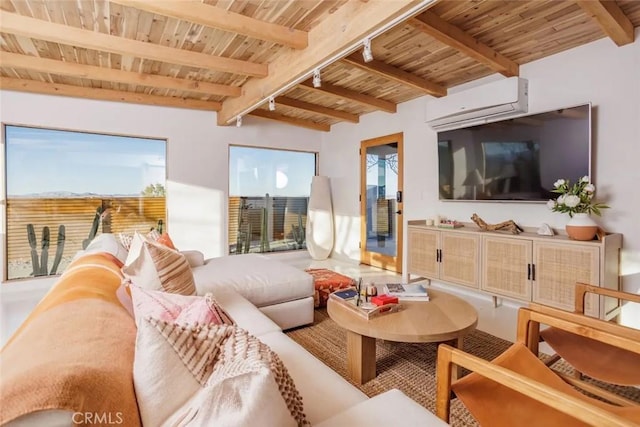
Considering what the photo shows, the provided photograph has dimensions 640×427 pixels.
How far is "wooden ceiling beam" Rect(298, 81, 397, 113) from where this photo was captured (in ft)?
13.0

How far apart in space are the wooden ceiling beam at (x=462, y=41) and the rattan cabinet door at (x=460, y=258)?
5.48ft

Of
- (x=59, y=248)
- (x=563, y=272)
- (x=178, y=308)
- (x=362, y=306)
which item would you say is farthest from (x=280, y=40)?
(x=59, y=248)

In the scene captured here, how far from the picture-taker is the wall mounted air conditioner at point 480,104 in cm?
319

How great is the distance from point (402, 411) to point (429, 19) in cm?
262

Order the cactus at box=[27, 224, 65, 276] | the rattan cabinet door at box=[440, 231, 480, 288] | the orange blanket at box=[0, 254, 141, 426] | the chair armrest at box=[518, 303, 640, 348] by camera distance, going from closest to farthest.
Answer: the orange blanket at box=[0, 254, 141, 426]
the chair armrest at box=[518, 303, 640, 348]
the rattan cabinet door at box=[440, 231, 480, 288]
the cactus at box=[27, 224, 65, 276]

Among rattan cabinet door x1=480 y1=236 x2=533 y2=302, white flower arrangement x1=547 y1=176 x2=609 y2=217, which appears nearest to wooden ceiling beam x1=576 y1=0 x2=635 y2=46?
white flower arrangement x1=547 y1=176 x2=609 y2=217

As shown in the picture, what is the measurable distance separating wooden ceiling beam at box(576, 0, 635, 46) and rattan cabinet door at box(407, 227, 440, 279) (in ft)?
7.20

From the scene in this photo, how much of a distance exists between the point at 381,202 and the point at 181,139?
3105mm

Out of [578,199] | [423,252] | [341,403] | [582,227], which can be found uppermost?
[578,199]

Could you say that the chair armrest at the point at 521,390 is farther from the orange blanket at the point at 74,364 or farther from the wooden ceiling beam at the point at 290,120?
the wooden ceiling beam at the point at 290,120

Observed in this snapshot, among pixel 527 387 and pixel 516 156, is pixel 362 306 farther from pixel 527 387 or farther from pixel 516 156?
pixel 516 156

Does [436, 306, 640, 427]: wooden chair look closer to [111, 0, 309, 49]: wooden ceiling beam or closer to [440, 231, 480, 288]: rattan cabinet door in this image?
[440, 231, 480, 288]: rattan cabinet door

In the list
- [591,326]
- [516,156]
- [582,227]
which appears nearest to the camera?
[591,326]

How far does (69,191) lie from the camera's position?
13.4 ft
